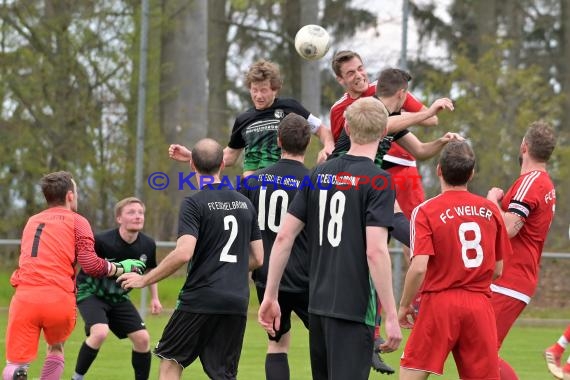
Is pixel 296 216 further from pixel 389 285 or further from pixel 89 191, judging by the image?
pixel 89 191

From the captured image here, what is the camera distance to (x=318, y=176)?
243 inches

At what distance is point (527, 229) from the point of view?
7832 mm

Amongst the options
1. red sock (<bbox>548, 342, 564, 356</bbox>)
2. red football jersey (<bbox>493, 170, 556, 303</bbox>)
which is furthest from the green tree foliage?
red football jersey (<bbox>493, 170, 556, 303</bbox>)

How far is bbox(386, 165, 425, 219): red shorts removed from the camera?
8.73 metres

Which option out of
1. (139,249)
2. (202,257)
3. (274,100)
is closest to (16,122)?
(139,249)

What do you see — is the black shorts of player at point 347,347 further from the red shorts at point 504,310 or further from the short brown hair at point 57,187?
the short brown hair at point 57,187

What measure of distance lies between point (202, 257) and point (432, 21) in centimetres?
2032

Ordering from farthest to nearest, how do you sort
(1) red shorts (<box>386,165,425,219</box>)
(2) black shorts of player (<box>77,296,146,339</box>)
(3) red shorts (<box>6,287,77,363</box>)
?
(2) black shorts of player (<box>77,296,146,339</box>) → (1) red shorts (<box>386,165,425,219</box>) → (3) red shorts (<box>6,287,77,363</box>)

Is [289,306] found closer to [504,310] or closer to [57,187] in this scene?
[504,310]

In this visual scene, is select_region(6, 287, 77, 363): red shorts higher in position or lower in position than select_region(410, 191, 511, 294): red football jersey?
lower

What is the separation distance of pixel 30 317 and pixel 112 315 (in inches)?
73.3

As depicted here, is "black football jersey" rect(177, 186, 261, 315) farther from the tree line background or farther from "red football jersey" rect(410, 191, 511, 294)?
the tree line background

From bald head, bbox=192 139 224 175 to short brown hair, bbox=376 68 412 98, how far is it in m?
1.27

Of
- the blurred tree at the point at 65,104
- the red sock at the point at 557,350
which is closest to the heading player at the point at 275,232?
the red sock at the point at 557,350
